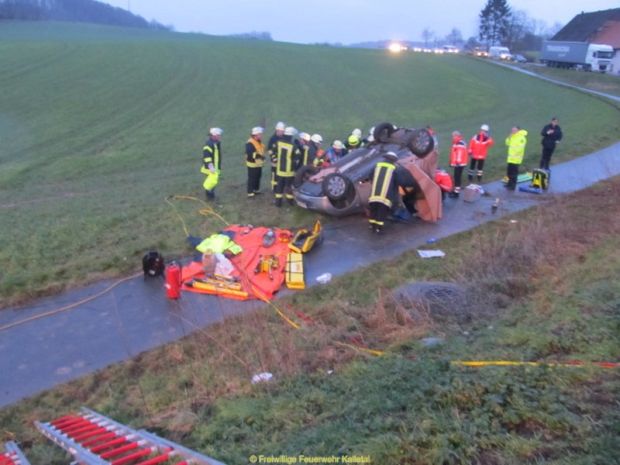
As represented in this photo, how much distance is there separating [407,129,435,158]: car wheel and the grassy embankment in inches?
135

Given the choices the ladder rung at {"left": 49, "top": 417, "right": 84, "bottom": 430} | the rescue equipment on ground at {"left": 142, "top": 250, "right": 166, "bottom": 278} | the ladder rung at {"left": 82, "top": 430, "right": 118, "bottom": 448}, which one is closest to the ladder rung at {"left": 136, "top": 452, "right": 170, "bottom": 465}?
the ladder rung at {"left": 82, "top": 430, "right": 118, "bottom": 448}

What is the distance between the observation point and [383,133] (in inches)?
463

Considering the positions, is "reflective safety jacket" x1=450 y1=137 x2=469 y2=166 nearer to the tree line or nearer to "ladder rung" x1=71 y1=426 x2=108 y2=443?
"ladder rung" x1=71 y1=426 x2=108 y2=443

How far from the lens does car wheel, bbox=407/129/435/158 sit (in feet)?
36.8

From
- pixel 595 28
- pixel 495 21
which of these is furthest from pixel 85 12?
pixel 595 28

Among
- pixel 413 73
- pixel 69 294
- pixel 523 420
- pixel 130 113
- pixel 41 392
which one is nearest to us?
pixel 523 420

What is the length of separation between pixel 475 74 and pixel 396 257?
43687 millimetres

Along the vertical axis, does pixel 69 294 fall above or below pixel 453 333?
below

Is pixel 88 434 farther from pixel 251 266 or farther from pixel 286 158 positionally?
pixel 286 158

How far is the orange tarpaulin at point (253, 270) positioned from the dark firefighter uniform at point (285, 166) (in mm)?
2504

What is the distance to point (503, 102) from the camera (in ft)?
114

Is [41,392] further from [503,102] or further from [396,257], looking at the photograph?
[503,102]

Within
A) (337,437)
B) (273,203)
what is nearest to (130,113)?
(273,203)

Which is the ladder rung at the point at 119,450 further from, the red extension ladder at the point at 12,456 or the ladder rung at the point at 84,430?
the red extension ladder at the point at 12,456
